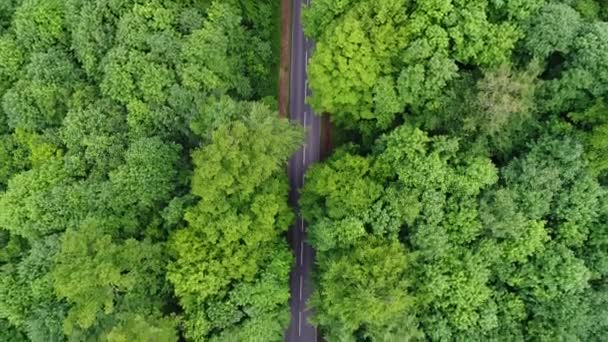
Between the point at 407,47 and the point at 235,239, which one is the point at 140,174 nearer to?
the point at 235,239

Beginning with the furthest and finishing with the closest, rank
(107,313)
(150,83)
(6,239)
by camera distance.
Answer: (6,239)
(150,83)
(107,313)

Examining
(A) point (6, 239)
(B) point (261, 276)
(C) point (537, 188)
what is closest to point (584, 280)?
(C) point (537, 188)

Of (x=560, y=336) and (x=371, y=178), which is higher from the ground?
(x=371, y=178)

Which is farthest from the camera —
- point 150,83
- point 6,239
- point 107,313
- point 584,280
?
point 6,239

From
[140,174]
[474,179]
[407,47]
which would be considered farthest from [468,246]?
[140,174]

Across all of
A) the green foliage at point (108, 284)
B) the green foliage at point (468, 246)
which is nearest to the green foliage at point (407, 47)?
the green foliage at point (468, 246)

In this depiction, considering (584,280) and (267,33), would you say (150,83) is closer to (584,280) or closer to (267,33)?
(267,33)

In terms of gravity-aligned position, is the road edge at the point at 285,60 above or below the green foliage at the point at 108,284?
above

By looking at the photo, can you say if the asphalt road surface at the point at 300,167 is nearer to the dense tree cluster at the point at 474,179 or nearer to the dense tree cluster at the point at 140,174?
the dense tree cluster at the point at 140,174
